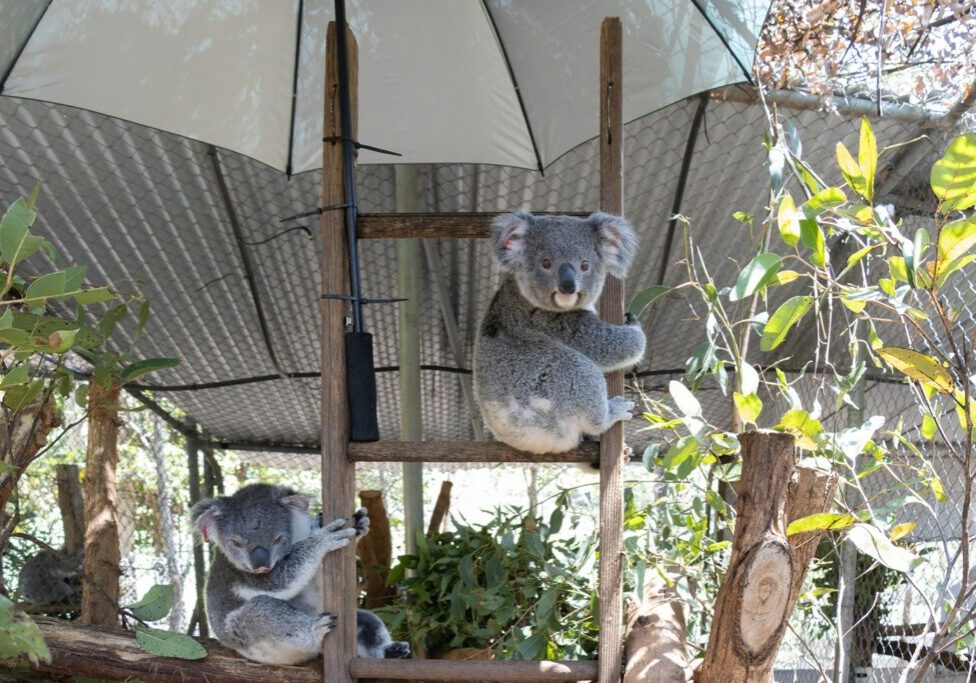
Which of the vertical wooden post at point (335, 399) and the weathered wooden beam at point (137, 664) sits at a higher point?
the vertical wooden post at point (335, 399)

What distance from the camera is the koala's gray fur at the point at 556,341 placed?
2.52 m

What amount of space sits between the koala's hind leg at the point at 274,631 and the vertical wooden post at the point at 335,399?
0.04m

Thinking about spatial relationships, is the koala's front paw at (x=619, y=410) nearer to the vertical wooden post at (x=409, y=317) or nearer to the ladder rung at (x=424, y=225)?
the ladder rung at (x=424, y=225)

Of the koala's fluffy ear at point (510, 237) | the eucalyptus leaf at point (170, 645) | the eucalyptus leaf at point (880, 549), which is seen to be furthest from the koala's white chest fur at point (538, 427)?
the eucalyptus leaf at point (170, 645)

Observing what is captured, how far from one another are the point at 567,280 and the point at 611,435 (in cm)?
45

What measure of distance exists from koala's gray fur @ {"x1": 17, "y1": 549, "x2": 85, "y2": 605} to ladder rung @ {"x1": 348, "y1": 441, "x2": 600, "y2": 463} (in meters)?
2.06

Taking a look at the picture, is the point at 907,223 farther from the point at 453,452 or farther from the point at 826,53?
the point at 453,452

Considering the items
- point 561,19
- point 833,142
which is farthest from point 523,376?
point 833,142

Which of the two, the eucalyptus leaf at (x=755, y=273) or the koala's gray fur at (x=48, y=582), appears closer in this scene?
the eucalyptus leaf at (x=755, y=273)

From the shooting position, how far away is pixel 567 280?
248cm

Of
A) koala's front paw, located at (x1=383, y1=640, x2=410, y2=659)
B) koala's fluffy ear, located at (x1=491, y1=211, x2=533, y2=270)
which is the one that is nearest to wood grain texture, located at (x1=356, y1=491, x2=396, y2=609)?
koala's front paw, located at (x1=383, y1=640, x2=410, y2=659)

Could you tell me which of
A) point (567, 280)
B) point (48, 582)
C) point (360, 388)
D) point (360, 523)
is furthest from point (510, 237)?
point (48, 582)

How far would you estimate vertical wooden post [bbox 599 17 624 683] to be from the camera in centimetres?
236

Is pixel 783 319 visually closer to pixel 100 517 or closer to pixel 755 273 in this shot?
pixel 755 273
